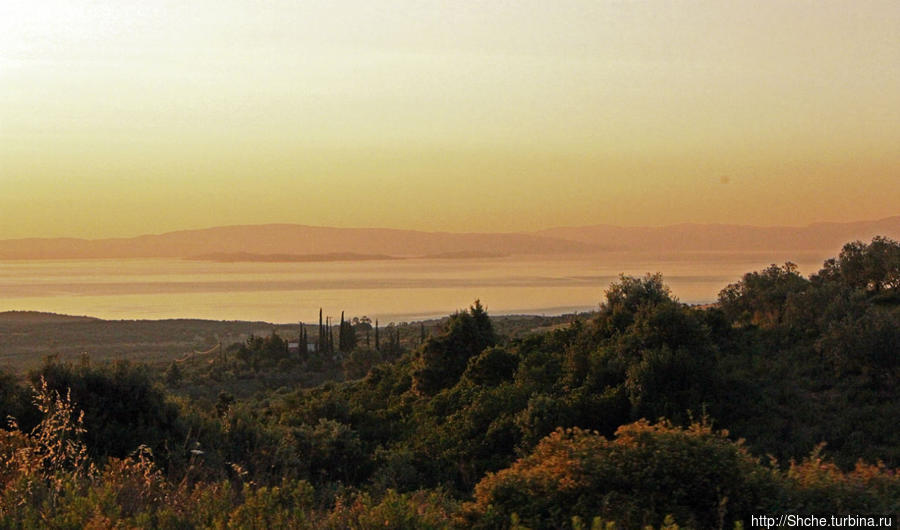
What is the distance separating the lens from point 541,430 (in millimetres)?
18703

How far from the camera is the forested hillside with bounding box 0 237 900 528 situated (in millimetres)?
7352

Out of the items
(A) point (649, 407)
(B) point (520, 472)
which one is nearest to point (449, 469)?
(A) point (649, 407)

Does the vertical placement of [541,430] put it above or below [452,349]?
below

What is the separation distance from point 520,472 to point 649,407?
11.8 meters

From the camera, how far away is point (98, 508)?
638cm

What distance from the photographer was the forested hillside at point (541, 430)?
7352mm

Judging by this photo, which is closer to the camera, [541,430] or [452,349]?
[541,430]

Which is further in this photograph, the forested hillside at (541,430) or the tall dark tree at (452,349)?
the tall dark tree at (452,349)

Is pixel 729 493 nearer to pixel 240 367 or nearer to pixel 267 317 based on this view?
pixel 240 367

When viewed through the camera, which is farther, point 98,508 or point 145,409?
point 145,409

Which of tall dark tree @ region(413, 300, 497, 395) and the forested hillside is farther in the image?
tall dark tree @ region(413, 300, 497, 395)

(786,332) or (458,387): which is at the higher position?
(786,332)

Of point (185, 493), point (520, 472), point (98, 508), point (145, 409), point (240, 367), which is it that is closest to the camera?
point (98, 508)

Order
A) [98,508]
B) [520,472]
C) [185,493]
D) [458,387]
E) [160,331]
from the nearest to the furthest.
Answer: [98,508], [185,493], [520,472], [458,387], [160,331]
